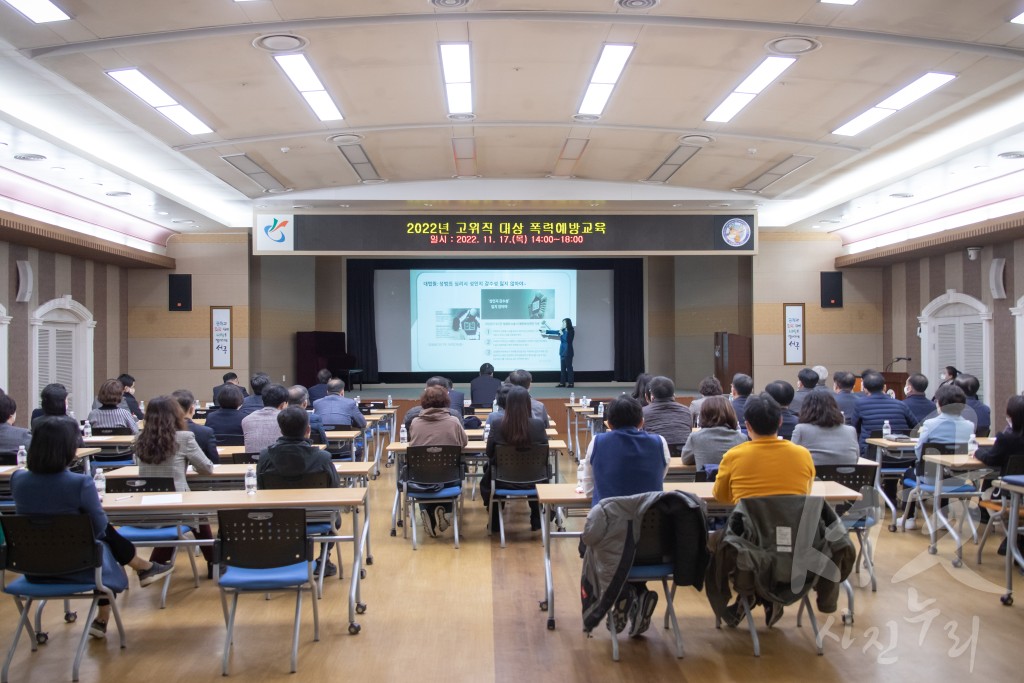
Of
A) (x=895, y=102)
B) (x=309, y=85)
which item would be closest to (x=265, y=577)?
(x=309, y=85)

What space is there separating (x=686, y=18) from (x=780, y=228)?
7.59m

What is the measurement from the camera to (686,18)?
5051 millimetres

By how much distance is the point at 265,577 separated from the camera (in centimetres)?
365

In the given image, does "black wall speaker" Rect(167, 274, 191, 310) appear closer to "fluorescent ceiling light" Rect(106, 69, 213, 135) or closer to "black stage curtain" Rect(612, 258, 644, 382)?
"fluorescent ceiling light" Rect(106, 69, 213, 135)

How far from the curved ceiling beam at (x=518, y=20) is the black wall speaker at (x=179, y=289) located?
24.5 ft

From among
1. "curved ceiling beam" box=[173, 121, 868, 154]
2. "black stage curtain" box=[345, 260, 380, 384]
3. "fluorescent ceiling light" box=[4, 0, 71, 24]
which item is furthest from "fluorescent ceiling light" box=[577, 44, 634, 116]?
"black stage curtain" box=[345, 260, 380, 384]

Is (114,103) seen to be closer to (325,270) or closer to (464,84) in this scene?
(464,84)

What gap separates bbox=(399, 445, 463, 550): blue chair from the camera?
5.84m

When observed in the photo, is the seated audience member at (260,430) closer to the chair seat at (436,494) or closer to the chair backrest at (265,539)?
the chair seat at (436,494)

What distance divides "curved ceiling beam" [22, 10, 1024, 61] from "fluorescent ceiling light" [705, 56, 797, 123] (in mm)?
578

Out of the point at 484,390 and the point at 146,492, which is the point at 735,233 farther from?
the point at 146,492

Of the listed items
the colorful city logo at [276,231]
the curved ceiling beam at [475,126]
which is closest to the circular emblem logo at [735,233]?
the curved ceiling beam at [475,126]

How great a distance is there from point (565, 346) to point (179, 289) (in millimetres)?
6819

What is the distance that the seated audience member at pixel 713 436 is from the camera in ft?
16.1
